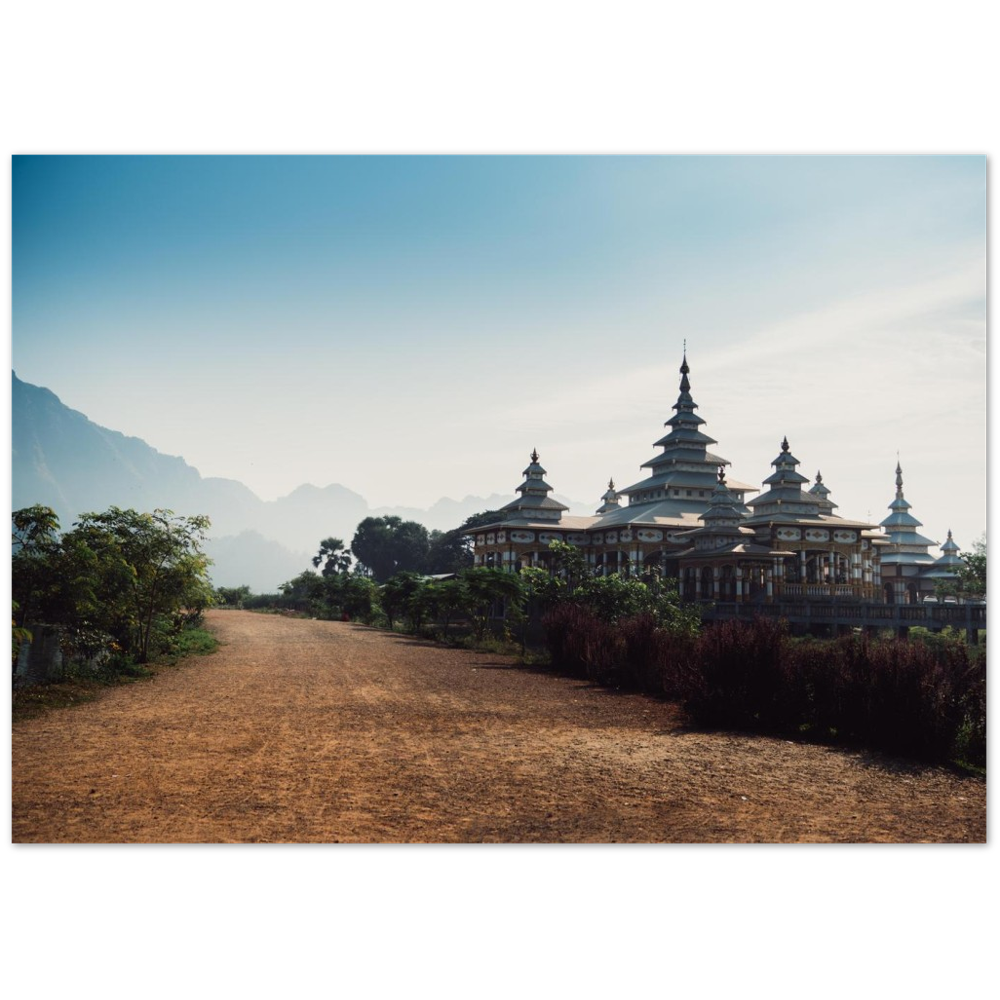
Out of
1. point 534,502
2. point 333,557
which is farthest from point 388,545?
point 534,502

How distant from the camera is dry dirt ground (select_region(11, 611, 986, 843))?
20.4ft

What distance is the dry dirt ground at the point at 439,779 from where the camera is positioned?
6211 mm

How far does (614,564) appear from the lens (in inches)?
1854

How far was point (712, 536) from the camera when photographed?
138 ft

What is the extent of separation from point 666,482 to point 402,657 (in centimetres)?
3067

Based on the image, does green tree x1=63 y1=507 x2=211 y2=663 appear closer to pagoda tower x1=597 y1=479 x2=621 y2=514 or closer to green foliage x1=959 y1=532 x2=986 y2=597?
green foliage x1=959 y1=532 x2=986 y2=597

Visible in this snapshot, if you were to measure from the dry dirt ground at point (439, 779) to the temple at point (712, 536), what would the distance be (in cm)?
2597

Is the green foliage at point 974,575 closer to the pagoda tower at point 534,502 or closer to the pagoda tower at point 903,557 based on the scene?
the pagoda tower at point 903,557

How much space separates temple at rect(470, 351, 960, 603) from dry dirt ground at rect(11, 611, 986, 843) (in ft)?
85.2

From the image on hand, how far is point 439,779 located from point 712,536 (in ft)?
118

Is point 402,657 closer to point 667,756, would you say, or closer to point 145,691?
point 145,691

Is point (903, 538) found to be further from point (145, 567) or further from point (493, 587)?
point (145, 567)

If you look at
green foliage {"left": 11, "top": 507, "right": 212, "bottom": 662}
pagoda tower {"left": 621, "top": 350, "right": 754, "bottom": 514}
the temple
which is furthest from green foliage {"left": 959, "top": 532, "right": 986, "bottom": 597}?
green foliage {"left": 11, "top": 507, "right": 212, "bottom": 662}

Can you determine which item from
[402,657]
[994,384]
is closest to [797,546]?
[402,657]
